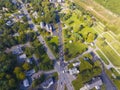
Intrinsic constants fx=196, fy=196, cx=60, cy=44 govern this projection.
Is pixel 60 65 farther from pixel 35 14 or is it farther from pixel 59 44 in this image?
pixel 35 14

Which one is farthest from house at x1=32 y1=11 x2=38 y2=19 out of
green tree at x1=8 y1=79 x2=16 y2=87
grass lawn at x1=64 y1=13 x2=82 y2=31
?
green tree at x1=8 y1=79 x2=16 y2=87

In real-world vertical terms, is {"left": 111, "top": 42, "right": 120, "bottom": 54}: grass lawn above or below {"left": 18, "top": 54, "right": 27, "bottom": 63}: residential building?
below

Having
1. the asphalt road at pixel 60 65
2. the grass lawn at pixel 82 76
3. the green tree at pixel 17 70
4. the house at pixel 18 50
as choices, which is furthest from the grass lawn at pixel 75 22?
the green tree at pixel 17 70

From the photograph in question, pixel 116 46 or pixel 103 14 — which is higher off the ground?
pixel 103 14

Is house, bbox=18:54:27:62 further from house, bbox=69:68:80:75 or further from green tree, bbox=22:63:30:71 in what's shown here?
house, bbox=69:68:80:75

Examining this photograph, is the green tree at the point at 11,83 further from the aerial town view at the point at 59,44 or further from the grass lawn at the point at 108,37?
the grass lawn at the point at 108,37

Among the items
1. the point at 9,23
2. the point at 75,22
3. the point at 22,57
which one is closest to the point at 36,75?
the point at 22,57

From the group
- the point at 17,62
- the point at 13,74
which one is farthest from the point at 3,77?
the point at 17,62

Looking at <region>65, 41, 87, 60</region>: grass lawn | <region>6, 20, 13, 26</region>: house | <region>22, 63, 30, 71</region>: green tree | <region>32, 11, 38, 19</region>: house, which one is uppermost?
<region>6, 20, 13, 26</region>: house

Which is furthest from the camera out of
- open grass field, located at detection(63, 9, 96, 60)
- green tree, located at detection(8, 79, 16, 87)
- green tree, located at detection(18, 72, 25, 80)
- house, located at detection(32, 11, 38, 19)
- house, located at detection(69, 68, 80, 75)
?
house, located at detection(32, 11, 38, 19)

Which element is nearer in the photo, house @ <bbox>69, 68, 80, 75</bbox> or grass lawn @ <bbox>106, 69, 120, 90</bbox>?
grass lawn @ <bbox>106, 69, 120, 90</bbox>
